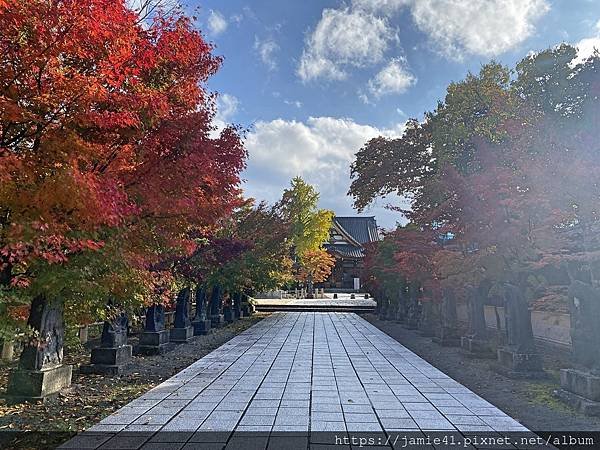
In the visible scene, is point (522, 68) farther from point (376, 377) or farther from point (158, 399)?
point (158, 399)

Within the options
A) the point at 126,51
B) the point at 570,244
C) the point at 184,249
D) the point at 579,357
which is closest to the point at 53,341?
the point at 184,249

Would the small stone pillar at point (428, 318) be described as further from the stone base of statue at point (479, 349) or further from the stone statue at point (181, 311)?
the stone statue at point (181, 311)

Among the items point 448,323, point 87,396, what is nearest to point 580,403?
point 87,396

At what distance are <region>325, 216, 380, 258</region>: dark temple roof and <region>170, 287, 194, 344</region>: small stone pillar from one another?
3188 cm

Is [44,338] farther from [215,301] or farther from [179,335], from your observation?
[215,301]

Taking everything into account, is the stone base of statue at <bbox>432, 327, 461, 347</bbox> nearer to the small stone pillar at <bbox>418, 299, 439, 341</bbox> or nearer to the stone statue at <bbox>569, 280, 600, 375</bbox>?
the small stone pillar at <bbox>418, 299, 439, 341</bbox>

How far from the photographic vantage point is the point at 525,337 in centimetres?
808

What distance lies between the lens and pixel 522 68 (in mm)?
9992

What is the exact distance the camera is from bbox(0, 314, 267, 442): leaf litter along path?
199 inches

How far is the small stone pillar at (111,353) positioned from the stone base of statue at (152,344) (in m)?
1.83

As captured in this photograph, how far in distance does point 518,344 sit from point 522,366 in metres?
0.46

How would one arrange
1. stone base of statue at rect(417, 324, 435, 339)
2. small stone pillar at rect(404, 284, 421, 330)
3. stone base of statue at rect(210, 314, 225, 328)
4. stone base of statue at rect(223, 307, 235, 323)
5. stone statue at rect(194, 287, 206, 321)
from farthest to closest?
1. stone base of statue at rect(223, 307, 235, 323)
2. stone base of statue at rect(210, 314, 225, 328)
3. small stone pillar at rect(404, 284, 421, 330)
4. stone statue at rect(194, 287, 206, 321)
5. stone base of statue at rect(417, 324, 435, 339)

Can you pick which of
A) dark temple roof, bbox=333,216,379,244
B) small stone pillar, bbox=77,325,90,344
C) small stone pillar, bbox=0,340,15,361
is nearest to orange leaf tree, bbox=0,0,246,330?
small stone pillar, bbox=0,340,15,361

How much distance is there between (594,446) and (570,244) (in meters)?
4.49
